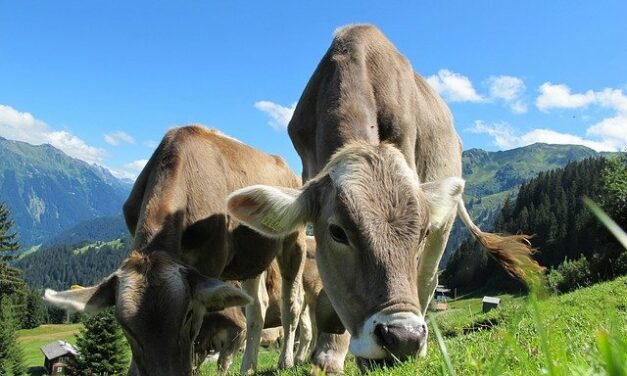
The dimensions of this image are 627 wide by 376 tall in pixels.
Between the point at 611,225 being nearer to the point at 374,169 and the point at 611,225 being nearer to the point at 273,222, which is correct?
the point at 374,169

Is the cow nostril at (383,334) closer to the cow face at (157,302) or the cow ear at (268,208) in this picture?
the cow ear at (268,208)

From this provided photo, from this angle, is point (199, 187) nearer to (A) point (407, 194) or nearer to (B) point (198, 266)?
(B) point (198, 266)

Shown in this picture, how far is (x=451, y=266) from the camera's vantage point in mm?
128250

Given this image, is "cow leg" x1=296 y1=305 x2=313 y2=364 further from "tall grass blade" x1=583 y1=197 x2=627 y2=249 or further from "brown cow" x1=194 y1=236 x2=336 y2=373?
"tall grass blade" x1=583 y1=197 x2=627 y2=249

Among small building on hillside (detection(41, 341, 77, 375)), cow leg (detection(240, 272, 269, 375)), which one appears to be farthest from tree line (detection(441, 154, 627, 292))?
cow leg (detection(240, 272, 269, 375))

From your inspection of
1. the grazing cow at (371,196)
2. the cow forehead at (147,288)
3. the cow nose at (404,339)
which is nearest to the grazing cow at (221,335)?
the cow forehead at (147,288)

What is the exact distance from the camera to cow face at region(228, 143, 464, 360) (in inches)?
166

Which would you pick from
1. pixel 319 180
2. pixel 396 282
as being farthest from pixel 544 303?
pixel 319 180

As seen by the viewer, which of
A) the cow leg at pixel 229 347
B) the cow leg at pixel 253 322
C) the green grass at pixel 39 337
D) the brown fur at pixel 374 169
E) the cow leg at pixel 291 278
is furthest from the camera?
the green grass at pixel 39 337

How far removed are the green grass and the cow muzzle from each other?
105101 mm

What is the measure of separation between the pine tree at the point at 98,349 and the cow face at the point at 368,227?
60.5 meters

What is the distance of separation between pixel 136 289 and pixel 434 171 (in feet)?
14.7

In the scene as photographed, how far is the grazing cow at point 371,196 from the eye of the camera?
445cm

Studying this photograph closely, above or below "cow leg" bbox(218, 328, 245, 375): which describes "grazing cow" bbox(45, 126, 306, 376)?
above
